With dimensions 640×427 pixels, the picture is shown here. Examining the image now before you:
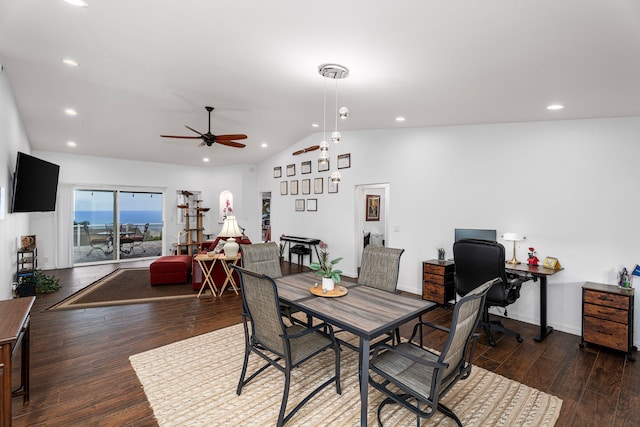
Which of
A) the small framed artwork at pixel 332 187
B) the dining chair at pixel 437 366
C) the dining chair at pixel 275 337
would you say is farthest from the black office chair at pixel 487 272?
the small framed artwork at pixel 332 187

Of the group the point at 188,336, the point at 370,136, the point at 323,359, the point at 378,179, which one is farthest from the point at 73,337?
the point at 370,136

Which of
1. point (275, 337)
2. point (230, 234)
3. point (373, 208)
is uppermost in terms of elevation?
point (373, 208)

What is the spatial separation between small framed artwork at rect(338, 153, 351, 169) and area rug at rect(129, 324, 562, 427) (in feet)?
12.9

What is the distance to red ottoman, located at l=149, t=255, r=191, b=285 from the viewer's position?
5.41m

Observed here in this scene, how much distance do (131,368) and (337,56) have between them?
3.35m

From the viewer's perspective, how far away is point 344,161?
598cm

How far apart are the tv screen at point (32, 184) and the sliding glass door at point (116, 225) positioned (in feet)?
10.1

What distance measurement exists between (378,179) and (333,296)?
11.3ft

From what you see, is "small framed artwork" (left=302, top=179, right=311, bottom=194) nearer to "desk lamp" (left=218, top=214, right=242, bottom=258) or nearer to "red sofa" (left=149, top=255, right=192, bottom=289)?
"desk lamp" (left=218, top=214, right=242, bottom=258)

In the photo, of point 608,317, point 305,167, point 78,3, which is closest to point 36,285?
point 78,3

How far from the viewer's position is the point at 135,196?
26.3ft

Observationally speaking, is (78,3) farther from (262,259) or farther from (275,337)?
(275,337)

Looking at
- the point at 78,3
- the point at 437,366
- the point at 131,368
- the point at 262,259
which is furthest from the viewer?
the point at 262,259

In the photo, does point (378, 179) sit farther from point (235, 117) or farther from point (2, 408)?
point (2, 408)
